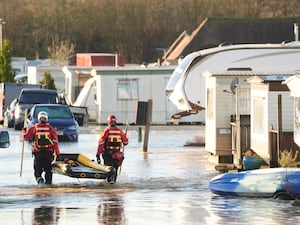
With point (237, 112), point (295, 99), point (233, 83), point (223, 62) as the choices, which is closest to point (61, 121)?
point (223, 62)

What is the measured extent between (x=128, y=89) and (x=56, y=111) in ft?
39.8

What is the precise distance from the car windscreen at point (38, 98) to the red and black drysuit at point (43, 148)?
23588mm

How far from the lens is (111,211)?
1888 centimetres

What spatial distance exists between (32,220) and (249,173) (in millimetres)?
4980

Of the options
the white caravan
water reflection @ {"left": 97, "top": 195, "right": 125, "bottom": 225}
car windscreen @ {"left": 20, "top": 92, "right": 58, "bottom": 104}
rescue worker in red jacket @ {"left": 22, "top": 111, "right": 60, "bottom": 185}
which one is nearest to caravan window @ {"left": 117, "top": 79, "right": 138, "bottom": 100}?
car windscreen @ {"left": 20, "top": 92, "right": 58, "bottom": 104}

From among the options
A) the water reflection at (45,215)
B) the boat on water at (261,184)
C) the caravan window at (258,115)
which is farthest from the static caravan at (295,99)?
the water reflection at (45,215)

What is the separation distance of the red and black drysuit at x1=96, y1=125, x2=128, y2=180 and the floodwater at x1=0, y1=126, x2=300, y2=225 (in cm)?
49

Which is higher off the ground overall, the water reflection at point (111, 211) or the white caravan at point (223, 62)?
the white caravan at point (223, 62)

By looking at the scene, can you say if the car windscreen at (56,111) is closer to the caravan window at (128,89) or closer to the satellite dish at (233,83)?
the satellite dish at (233,83)

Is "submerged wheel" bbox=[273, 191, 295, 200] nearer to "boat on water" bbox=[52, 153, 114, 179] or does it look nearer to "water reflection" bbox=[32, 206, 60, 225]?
"water reflection" bbox=[32, 206, 60, 225]

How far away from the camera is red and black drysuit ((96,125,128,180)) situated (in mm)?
24266

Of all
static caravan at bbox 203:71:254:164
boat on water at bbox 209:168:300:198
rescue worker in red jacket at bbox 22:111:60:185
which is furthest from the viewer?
static caravan at bbox 203:71:254:164

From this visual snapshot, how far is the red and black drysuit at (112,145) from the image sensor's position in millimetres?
24266

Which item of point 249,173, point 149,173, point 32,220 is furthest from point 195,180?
point 32,220
